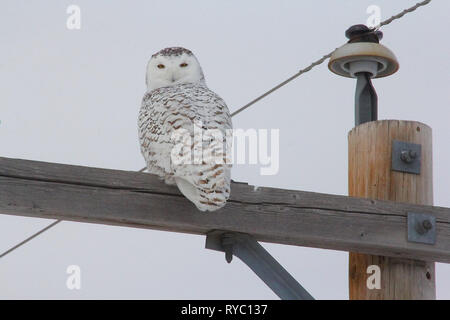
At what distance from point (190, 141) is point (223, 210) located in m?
0.30

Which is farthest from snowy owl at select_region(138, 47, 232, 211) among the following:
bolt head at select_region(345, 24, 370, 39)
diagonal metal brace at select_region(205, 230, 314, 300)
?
bolt head at select_region(345, 24, 370, 39)

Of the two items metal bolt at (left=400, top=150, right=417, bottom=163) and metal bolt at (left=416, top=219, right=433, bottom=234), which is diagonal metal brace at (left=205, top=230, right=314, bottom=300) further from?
metal bolt at (left=400, top=150, right=417, bottom=163)

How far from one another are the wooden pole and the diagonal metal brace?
405 mm

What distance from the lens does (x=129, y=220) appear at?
4.13 m

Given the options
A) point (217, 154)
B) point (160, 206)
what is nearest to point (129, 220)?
point (160, 206)

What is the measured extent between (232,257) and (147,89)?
6.00 ft

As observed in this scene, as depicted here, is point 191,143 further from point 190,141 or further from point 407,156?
point 407,156

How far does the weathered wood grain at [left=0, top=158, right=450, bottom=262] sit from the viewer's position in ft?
13.3

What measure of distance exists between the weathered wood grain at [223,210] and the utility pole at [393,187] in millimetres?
50

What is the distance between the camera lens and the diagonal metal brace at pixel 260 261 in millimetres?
4270

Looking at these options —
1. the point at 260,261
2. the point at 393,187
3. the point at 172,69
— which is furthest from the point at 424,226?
the point at 172,69

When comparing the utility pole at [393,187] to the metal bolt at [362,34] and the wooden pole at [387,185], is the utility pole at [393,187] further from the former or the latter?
the metal bolt at [362,34]

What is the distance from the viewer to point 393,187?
4.63m
